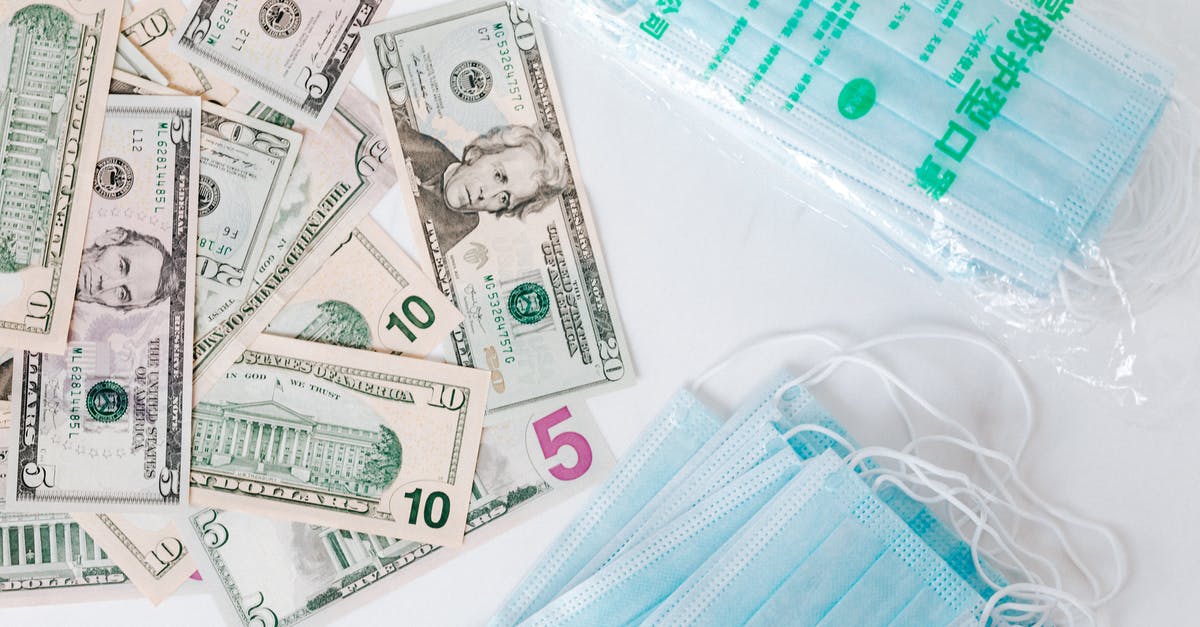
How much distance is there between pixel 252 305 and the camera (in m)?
0.89

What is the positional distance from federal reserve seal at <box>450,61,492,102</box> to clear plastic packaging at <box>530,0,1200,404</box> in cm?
16

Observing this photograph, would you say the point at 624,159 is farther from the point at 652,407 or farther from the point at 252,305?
the point at 252,305

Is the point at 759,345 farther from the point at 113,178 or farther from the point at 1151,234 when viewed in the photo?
the point at 113,178

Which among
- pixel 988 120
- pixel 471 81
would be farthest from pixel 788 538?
pixel 471 81

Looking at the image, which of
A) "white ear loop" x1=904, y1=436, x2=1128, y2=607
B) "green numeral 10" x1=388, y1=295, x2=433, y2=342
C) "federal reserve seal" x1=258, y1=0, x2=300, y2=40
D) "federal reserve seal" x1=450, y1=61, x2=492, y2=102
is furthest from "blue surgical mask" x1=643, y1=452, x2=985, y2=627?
"federal reserve seal" x1=258, y1=0, x2=300, y2=40

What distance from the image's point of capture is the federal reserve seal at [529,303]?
901mm

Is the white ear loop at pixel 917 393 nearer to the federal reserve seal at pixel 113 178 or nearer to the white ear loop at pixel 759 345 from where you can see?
the white ear loop at pixel 759 345

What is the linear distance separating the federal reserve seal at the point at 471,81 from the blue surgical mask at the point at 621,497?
36 cm

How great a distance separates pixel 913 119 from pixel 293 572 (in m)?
0.73

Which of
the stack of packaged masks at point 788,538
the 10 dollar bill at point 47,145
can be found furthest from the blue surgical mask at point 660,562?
the 10 dollar bill at point 47,145

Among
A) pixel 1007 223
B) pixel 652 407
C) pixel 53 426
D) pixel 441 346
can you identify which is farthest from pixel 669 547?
pixel 53 426

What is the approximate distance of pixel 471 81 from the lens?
2.93ft

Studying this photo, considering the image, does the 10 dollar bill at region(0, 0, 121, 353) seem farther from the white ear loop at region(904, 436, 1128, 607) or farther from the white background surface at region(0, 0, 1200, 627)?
the white ear loop at region(904, 436, 1128, 607)

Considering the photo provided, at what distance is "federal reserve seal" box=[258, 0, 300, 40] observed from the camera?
34.8 inches
